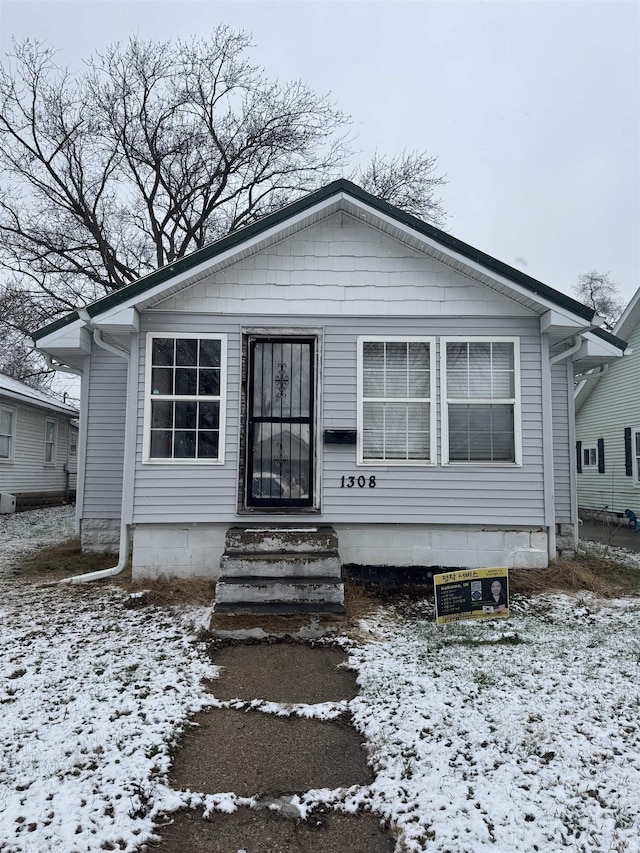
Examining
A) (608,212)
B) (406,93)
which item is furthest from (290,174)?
(608,212)

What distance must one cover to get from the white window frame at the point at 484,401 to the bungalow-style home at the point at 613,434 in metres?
8.14

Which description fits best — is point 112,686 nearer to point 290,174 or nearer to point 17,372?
point 290,174

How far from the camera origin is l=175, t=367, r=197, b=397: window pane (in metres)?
6.82

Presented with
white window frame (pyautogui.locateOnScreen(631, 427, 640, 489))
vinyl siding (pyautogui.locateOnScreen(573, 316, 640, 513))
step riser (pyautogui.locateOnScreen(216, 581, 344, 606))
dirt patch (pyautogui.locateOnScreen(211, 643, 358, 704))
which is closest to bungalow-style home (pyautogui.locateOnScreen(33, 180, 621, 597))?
step riser (pyautogui.locateOnScreen(216, 581, 344, 606))

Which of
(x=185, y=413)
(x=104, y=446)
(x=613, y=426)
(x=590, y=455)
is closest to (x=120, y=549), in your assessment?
(x=185, y=413)

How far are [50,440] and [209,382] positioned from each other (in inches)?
553

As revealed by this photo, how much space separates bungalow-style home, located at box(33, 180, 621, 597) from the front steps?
2.23 feet

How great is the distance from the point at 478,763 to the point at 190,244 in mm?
19718

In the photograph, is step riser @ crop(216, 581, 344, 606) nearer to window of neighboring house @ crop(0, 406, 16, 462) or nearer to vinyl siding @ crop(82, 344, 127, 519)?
vinyl siding @ crop(82, 344, 127, 519)

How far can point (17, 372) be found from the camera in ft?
70.0

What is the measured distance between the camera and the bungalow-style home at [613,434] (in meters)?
14.3

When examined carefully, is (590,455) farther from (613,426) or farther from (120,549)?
(120,549)

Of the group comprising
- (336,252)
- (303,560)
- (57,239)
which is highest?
(57,239)

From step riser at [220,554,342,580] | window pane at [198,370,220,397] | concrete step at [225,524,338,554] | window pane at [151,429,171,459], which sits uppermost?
window pane at [198,370,220,397]
